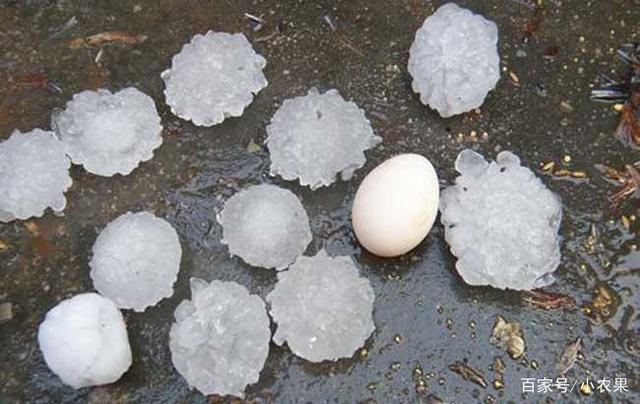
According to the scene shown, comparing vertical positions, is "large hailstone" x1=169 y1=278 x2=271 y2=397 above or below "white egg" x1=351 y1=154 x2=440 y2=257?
below

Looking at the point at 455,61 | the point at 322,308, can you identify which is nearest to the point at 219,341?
the point at 322,308

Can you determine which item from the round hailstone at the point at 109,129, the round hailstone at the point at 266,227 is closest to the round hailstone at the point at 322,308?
the round hailstone at the point at 266,227

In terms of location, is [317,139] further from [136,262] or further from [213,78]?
[136,262]

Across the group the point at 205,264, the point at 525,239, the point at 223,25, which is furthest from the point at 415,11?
the point at 205,264

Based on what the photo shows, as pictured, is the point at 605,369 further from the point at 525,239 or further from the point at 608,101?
the point at 608,101

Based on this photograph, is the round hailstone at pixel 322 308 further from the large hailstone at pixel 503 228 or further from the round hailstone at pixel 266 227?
the large hailstone at pixel 503 228

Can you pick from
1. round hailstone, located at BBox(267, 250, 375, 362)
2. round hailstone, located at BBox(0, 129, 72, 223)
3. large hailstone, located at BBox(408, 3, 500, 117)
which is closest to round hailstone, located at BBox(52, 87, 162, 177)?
round hailstone, located at BBox(0, 129, 72, 223)

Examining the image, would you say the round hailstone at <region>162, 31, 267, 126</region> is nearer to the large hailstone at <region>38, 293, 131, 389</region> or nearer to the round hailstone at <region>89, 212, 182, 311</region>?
the round hailstone at <region>89, 212, 182, 311</region>
